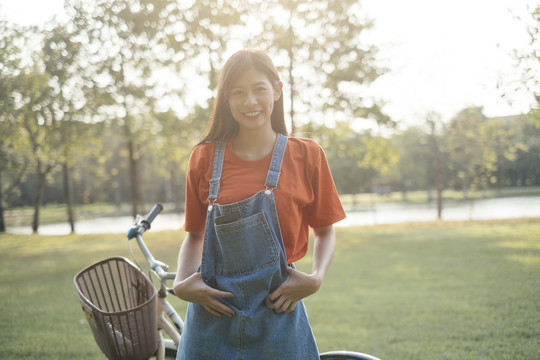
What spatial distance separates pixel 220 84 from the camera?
174cm

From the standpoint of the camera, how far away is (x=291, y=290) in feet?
5.03

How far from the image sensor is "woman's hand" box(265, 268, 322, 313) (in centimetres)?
153

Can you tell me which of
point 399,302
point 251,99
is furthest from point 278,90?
point 399,302

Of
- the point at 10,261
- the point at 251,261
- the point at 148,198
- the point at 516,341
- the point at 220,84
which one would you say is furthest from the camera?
the point at 148,198

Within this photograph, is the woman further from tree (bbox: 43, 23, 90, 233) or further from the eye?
tree (bbox: 43, 23, 90, 233)

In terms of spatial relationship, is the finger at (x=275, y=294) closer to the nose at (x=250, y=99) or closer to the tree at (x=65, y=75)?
the nose at (x=250, y=99)

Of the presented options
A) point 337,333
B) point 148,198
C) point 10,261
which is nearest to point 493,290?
point 337,333

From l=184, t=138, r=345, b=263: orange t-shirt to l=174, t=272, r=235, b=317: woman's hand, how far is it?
0.27 metres

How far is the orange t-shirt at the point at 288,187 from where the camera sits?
5.32ft

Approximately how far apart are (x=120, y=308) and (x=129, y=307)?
74 mm

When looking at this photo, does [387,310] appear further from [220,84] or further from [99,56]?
[99,56]

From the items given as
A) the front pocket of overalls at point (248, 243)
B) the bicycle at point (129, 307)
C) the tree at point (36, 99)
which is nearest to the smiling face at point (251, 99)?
the front pocket of overalls at point (248, 243)

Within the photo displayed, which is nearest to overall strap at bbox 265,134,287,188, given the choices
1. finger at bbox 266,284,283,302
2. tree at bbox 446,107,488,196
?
finger at bbox 266,284,283,302

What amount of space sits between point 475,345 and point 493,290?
2355mm
